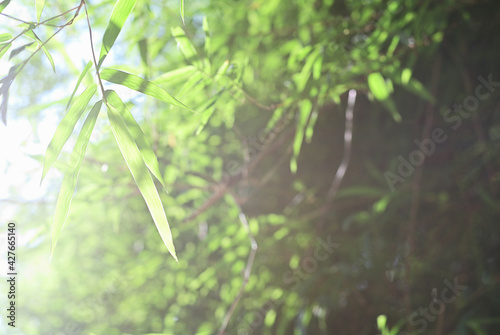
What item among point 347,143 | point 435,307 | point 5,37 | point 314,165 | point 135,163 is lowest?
point 435,307

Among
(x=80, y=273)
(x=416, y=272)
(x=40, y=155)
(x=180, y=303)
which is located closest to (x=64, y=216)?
(x=40, y=155)

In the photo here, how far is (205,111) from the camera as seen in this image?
478 millimetres

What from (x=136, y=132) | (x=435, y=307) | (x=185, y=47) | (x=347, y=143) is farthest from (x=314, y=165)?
(x=136, y=132)

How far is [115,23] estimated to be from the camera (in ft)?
1.13

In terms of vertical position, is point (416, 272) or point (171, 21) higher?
point (171, 21)

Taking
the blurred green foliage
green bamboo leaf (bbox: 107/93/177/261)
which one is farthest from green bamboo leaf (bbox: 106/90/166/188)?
the blurred green foliage

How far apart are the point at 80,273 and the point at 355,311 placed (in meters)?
0.72

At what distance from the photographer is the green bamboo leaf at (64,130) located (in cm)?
34

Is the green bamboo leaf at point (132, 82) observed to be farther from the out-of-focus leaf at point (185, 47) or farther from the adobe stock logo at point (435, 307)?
the adobe stock logo at point (435, 307)

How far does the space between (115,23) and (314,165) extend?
23.4 inches

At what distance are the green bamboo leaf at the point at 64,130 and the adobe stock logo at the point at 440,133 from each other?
52cm

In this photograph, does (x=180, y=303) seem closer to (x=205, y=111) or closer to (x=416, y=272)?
(x=416, y=272)

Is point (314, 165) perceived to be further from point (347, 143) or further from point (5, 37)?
point (5, 37)

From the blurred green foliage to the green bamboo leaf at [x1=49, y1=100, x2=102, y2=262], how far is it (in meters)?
0.17
